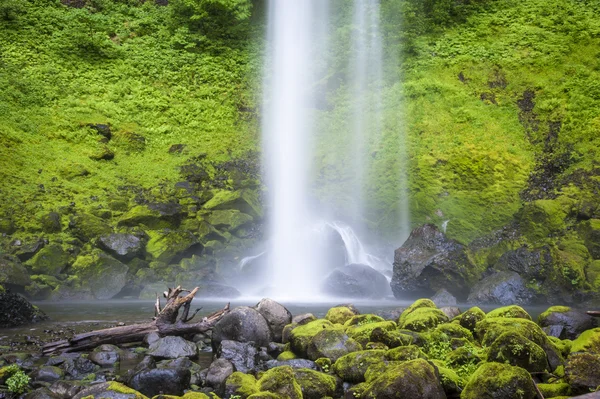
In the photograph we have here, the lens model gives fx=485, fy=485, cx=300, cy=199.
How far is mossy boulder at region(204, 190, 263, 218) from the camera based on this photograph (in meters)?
18.8

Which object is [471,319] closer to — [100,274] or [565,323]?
[565,323]

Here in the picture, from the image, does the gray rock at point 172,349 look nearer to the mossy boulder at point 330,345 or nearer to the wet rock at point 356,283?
the mossy boulder at point 330,345

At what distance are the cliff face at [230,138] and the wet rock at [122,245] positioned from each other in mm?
50

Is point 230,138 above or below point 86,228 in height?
above

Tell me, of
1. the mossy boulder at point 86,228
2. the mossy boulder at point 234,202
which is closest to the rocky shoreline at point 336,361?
the mossy boulder at point 86,228

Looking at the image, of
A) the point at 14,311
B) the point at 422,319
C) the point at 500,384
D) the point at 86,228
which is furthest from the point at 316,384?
the point at 86,228

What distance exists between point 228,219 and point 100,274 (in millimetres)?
4890

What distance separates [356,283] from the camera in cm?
1592

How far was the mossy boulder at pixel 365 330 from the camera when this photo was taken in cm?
719

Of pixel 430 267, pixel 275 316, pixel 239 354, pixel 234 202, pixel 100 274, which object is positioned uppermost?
pixel 234 202

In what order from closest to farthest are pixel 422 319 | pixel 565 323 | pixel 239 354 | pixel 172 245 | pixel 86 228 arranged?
pixel 239 354
pixel 422 319
pixel 565 323
pixel 86 228
pixel 172 245

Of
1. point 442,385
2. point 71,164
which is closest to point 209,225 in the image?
point 71,164

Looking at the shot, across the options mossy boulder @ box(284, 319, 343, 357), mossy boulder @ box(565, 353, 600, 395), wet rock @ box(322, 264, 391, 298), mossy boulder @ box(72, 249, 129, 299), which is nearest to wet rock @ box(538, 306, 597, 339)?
mossy boulder @ box(565, 353, 600, 395)

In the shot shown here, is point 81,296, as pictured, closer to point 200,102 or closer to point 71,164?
point 71,164
